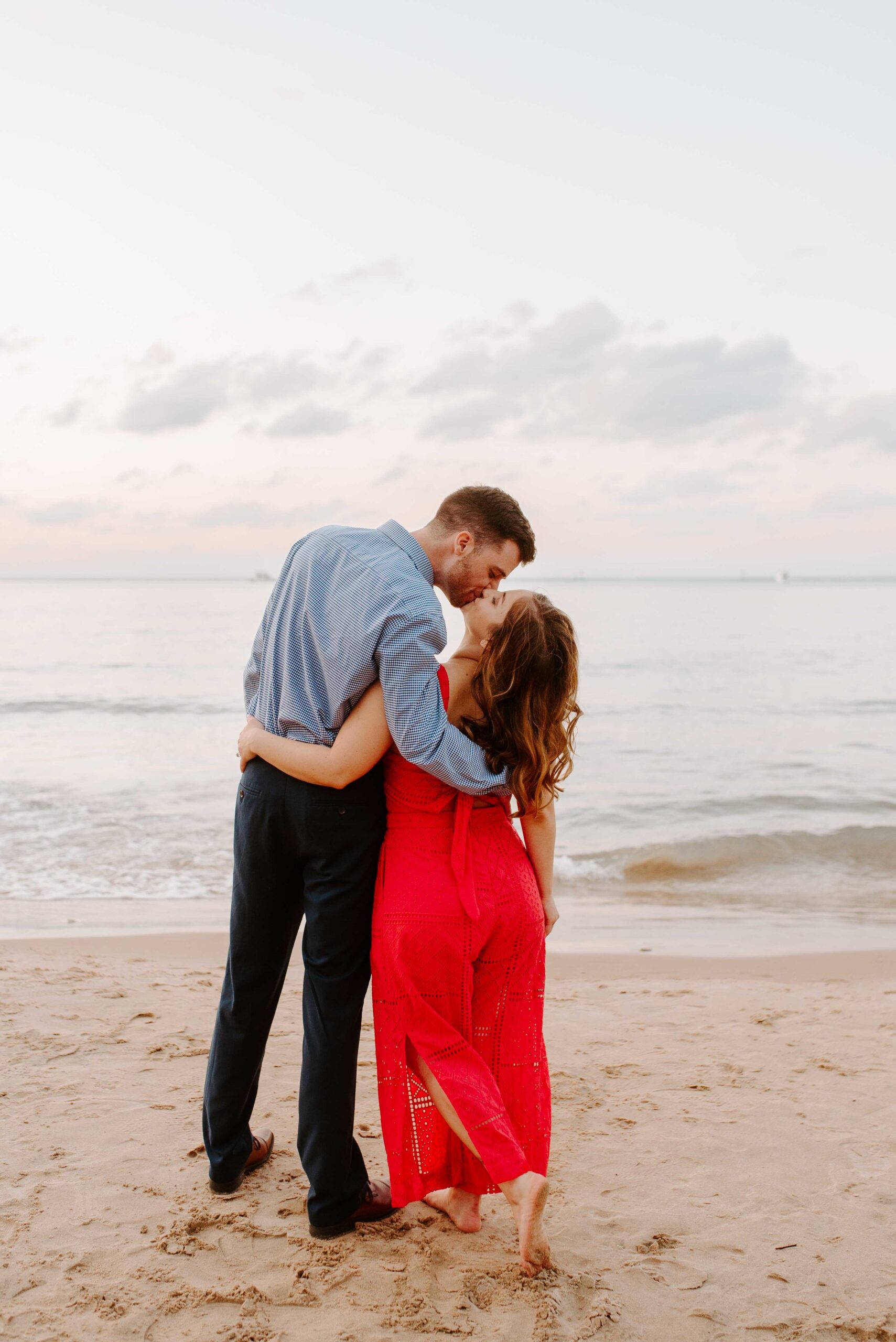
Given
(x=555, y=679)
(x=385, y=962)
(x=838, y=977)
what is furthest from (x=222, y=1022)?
(x=838, y=977)

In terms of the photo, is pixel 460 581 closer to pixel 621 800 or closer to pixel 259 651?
pixel 259 651

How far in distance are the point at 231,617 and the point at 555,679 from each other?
47252mm

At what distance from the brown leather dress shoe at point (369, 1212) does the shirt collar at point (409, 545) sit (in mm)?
1755

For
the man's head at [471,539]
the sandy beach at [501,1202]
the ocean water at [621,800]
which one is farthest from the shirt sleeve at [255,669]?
the ocean water at [621,800]

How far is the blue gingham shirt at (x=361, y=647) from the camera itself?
241 centimetres

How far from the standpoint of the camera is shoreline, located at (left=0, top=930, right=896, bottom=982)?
5.50 meters

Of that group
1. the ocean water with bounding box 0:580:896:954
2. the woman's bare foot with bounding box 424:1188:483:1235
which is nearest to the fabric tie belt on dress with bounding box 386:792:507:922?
the woman's bare foot with bounding box 424:1188:483:1235

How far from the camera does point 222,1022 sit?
2783 mm

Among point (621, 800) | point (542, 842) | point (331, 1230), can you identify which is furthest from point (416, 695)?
point (621, 800)

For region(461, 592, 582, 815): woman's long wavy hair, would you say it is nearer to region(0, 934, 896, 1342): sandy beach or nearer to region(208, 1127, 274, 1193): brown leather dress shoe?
region(0, 934, 896, 1342): sandy beach

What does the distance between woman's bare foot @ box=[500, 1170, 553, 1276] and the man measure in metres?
0.51

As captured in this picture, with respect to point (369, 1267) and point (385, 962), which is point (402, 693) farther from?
point (369, 1267)

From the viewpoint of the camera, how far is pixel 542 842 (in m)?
2.77

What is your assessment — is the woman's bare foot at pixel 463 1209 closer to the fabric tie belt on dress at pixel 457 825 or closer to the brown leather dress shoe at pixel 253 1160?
the brown leather dress shoe at pixel 253 1160
